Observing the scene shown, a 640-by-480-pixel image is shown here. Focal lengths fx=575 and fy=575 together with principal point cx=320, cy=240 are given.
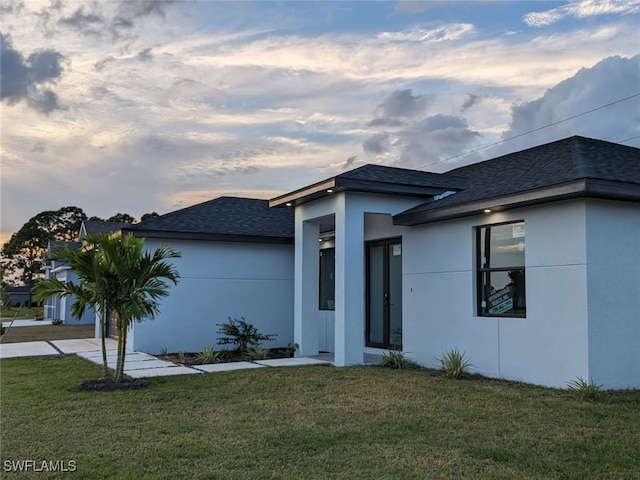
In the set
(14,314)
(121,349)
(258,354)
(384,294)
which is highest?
(384,294)

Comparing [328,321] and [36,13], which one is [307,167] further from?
[36,13]

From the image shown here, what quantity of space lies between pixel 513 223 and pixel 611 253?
1479mm

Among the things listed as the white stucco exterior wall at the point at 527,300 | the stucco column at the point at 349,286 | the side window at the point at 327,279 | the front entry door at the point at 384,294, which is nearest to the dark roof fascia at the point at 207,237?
the side window at the point at 327,279

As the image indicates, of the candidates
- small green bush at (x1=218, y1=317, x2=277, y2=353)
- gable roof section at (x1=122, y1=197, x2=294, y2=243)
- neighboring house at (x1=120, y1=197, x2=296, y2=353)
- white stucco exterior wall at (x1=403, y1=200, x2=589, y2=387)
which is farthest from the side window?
white stucco exterior wall at (x1=403, y1=200, x2=589, y2=387)

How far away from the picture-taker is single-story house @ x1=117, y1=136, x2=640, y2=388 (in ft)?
25.5

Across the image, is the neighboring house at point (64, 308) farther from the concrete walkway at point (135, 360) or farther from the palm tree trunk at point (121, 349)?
the palm tree trunk at point (121, 349)

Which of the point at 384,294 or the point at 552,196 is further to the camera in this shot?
the point at 384,294

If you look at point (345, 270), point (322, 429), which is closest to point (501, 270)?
point (345, 270)

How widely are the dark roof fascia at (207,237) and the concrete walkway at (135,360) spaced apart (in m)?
2.69

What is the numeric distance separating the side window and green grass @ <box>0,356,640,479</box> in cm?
553

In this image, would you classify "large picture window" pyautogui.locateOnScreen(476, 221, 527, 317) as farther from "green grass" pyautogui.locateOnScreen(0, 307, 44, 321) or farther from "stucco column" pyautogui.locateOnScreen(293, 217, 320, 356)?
"green grass" pyautogui.locateOnScreen(0, 307, 44, 321)

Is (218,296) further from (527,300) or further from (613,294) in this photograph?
(613,294)

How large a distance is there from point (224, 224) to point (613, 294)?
9.36m

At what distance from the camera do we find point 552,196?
7754mm
